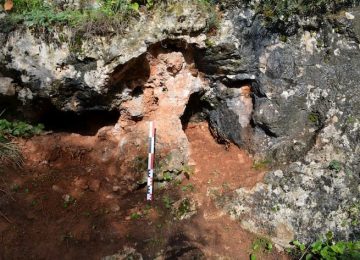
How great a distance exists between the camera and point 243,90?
5594 mm

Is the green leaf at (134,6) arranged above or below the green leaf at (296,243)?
above

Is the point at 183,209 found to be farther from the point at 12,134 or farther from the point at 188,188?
the point at 12,134

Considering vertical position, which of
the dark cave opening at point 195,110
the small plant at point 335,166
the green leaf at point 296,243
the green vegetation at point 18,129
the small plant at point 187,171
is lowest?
the green leaf at point 296,243

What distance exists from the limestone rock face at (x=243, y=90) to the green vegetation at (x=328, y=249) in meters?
0.12

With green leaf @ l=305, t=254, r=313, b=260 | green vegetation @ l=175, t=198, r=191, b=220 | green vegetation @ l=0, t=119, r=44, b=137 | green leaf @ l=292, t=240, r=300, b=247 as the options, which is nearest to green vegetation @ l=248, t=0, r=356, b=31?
green vegetation @ l=175, t=198, r=191, b=220

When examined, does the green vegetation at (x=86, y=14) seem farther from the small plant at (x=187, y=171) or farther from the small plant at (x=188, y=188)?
the small plant at (x=188, y=188)

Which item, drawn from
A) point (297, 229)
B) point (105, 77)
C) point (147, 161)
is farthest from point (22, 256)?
point (297, 229)

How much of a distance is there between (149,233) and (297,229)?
1823 millimetres

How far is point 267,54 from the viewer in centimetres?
533

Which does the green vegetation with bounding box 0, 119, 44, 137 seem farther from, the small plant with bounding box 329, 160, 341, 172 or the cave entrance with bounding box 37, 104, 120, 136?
the small plant with bounding box 329, 160, 341, 172

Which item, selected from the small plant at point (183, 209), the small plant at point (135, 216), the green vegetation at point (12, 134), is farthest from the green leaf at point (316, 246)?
the green vegetation at point (12, 134)

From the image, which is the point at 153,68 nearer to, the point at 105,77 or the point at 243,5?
the point at 105,77

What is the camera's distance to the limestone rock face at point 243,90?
481 centimetres

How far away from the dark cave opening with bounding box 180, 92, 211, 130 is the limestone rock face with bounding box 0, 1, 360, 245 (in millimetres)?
196
